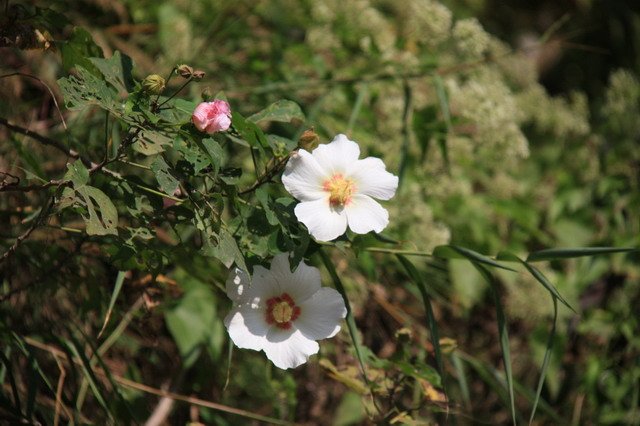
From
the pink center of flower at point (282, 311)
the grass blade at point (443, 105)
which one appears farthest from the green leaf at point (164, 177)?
the grass blade at point (443, 105)

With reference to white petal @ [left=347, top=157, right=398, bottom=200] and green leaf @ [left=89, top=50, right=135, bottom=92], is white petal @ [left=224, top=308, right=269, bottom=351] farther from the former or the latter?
green leaf @ [left=89, top=50, right=135, bottom=92]

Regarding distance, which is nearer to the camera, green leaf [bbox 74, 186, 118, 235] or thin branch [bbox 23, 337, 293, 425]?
green leaf [bbox 74, 186, 118, 235]

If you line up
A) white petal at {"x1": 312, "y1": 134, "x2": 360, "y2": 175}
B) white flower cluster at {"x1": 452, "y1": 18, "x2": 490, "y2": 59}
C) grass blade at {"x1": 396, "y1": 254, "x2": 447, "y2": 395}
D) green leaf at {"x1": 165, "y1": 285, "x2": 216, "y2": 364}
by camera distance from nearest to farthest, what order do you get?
white petal at {"x1": 312, "y1": 134, "x2": 360, "y2": 175} < grass blade at {"x1": 396, "y1": 254, "x2": 447, "y2": 395} < green leaf at {"x1": 165, "y1": 285, "x2": 216, "y2": 364} < white flower cluster at {"x1": 452, "y1": 18, "x2": 490, "y2": 59}

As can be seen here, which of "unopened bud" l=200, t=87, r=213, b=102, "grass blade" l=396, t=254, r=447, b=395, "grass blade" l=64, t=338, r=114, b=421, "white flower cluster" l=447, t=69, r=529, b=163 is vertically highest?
"unopened bud" l=200, t=87, r=213, b=102

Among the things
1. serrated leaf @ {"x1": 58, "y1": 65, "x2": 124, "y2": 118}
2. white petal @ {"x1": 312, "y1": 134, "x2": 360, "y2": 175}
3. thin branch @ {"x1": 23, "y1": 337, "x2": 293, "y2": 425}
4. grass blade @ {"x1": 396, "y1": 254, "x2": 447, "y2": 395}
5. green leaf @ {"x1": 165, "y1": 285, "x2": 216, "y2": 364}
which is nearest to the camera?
serrated leaf @ {"x1": 58, "y1": 65, "x2": 124, "y2": 118}

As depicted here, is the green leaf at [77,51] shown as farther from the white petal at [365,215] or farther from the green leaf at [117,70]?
the white petal at [365,215]

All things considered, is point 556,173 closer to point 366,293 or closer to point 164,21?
point 366,293

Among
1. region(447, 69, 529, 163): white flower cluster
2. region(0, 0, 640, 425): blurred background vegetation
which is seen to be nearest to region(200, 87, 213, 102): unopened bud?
region(0, 0, 640, 425): blurred background vegetation
